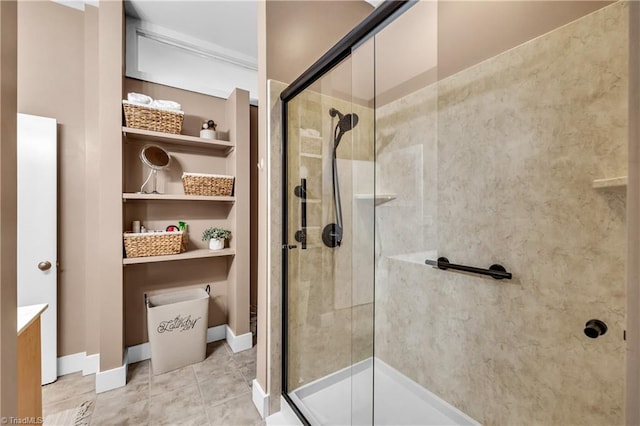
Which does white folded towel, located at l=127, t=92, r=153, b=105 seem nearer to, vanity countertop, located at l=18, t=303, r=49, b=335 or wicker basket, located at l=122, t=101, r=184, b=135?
wicker basket, located at l=122, t=101, r=184, b=135

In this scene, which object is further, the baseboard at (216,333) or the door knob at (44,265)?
the baseboard at (216,333)

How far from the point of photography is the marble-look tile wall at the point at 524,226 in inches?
39.9

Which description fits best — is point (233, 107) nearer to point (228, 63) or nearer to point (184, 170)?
point (228, 63)

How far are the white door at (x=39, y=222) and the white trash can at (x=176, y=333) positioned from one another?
64cm

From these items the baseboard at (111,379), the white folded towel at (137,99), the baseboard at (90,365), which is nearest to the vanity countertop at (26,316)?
the baseboard at (111,379)

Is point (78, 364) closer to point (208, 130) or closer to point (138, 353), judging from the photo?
point (138, 353)

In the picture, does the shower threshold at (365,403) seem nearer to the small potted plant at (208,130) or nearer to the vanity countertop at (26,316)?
the vanity countertop at (26,316)

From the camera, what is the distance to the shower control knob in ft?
3.28

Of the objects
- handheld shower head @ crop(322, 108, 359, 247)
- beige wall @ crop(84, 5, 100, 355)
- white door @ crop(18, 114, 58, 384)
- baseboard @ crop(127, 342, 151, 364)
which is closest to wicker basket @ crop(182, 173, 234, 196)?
→ beige wall @ crop(84, 5, 100, 355)

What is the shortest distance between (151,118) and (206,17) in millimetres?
969

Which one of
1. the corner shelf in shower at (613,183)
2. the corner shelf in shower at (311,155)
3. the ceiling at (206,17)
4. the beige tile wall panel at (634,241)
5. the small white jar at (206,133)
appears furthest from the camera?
the small white jar at (206,133)

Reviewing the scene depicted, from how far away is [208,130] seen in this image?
7.73ft

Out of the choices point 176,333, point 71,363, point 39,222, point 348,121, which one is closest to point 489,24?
point 348,121

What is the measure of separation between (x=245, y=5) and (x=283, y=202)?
1634 millimetres
